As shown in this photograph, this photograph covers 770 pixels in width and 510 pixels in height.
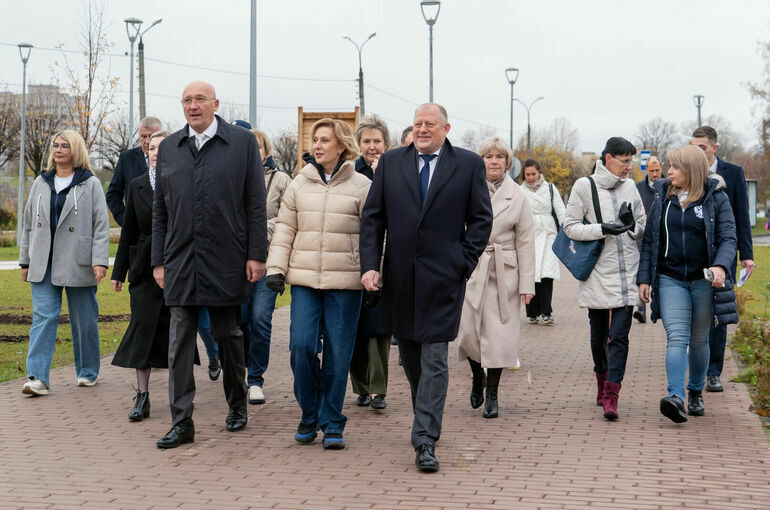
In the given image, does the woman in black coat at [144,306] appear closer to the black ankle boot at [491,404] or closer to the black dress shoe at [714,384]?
the black ankle boot at [491,404]

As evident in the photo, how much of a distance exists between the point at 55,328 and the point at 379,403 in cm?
277

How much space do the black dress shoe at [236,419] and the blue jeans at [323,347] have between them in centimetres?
55

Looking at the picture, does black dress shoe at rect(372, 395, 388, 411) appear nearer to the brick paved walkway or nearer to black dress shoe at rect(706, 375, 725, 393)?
the brick paved walkway

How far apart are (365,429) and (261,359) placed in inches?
57.3

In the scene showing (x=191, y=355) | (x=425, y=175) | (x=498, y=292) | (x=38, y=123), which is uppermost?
(x=38, y=123)

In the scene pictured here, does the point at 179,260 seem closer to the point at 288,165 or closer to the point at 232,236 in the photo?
the point at 232,236

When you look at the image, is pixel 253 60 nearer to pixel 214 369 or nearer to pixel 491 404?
pixel 214 369

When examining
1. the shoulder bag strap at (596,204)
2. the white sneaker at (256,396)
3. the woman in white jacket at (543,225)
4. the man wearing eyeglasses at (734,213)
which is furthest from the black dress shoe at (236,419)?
the woman in white jacket at (543,225)

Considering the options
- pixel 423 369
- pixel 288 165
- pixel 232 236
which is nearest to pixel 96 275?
pixel 232 236

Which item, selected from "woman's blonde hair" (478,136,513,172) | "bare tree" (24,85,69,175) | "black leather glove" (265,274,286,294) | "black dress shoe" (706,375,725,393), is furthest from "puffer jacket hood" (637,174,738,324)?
"bare tree" (24,85,69,175)

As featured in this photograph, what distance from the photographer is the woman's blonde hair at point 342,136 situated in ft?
21.0

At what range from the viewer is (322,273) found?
613 cm

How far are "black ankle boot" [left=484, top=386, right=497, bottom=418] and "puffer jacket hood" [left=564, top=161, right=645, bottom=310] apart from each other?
920mm

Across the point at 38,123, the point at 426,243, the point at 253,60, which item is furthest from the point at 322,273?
the point at 38,123
